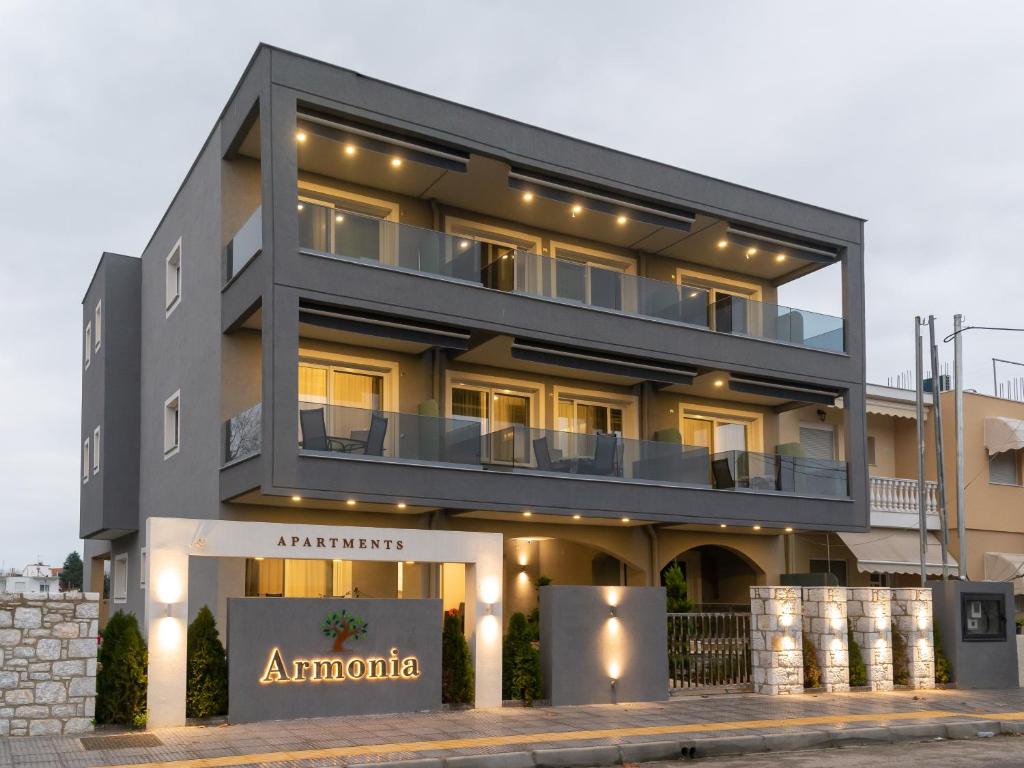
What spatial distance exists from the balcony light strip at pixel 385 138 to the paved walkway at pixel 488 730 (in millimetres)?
11095

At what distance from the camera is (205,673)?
1596cm

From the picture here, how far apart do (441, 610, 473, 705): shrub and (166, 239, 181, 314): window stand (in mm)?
13081

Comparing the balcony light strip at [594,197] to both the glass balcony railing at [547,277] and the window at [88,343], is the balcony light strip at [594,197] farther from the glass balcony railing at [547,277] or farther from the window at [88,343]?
the window at [88,343]

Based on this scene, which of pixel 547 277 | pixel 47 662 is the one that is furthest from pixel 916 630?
pixel 47 662

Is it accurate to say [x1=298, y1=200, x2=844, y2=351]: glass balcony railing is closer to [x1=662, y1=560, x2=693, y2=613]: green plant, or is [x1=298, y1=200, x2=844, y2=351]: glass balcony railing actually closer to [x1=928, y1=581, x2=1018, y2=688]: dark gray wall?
[x1=662, y1=560, x2=693, y2=613]: green plant

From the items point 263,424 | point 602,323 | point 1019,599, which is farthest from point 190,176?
point 1019,599

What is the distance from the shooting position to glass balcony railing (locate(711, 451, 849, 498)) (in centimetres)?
2731

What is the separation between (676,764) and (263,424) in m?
10.2

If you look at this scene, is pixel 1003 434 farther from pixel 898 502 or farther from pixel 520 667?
pixel 520 667

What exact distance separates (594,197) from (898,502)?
45.8 feet

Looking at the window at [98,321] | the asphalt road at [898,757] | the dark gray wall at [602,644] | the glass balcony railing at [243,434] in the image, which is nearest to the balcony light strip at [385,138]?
the glass balcony railing at [243,434]

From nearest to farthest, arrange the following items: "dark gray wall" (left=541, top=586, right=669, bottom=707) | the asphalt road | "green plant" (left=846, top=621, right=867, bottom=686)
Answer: the asphalt road
"dark gray wall" (left=541, top=586, right=669, bottom=707)
"green plant" (left=846, top=621, right=867, bottom=686)

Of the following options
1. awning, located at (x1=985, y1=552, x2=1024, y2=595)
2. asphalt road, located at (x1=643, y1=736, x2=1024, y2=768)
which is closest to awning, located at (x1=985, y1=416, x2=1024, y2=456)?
awning, located at (x1=985, y1=552, x2=1024, y2=595)

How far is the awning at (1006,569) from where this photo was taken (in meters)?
33.4
